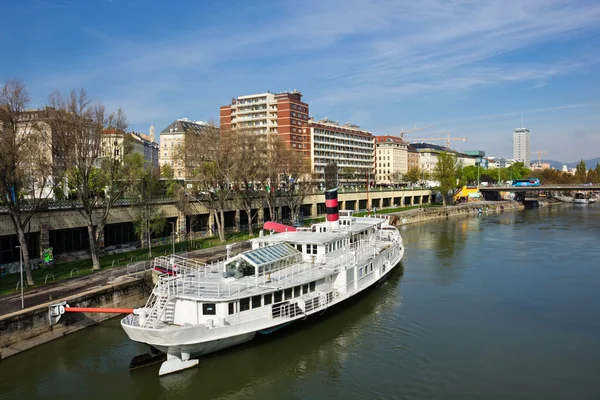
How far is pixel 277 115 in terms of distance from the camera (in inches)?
5212

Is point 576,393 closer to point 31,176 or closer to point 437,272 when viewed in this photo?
point 437,272

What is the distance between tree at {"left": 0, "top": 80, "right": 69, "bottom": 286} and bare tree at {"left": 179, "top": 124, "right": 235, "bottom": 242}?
17371 millimetres

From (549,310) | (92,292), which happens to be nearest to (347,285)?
(549,310)

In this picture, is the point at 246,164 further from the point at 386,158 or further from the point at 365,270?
A: the point at 386,158

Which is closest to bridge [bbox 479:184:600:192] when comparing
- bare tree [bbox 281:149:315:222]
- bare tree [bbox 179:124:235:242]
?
bare tree [bbox 281:149:315:222]

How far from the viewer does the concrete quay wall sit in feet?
79.6

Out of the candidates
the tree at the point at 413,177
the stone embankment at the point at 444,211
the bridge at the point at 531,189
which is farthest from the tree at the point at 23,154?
the tree at the point at 413,177

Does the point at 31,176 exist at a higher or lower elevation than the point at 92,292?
higher

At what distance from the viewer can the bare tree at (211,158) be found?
Result: 51250 millimetres

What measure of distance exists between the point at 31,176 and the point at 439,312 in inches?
1257

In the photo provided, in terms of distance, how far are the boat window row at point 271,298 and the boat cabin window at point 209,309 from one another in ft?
0.52

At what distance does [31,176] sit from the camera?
3384 centimetres

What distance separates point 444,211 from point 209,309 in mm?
93996

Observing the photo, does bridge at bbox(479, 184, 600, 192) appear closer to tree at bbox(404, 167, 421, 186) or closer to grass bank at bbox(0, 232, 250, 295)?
tree at bbox(404, 167, 421, 186)
